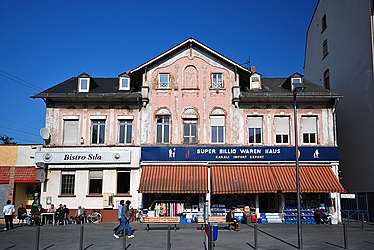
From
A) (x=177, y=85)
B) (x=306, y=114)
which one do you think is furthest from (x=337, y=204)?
(x=177, y=85)

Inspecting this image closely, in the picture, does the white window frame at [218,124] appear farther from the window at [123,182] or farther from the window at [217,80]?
the window at [123,182]

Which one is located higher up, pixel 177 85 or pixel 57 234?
pixel 177 85

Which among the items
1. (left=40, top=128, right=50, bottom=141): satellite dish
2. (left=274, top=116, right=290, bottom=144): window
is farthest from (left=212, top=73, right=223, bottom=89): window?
(left=40, top=128, right=50, bottom=141): satellite dish

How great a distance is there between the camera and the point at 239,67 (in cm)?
2777

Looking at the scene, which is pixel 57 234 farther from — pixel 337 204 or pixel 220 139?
pixel 337 204

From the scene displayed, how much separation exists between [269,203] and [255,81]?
8.83 m

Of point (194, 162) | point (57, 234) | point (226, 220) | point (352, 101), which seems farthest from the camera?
point (352, 101)

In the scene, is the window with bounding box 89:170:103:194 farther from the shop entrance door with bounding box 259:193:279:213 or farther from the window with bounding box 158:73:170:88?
the shop entrance door with bounding box 259:193:279:213

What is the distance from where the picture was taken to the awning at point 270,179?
996 inches

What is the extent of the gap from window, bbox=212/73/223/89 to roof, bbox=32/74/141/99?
5.24 m

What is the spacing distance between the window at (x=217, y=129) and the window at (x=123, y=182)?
6298mm

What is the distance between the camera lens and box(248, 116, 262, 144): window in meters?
27.6

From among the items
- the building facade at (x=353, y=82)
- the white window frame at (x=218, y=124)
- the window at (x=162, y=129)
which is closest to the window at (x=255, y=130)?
the white window frame at (x=218, y=124)

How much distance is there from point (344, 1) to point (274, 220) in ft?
57.7
